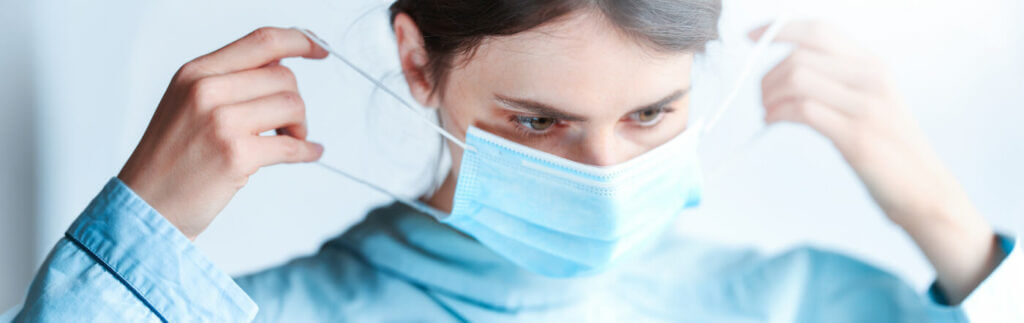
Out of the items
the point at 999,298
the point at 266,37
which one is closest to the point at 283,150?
the point at 266,37

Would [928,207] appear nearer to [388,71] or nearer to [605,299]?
[605,299]

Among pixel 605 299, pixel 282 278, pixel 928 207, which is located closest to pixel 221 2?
pixel 282 278

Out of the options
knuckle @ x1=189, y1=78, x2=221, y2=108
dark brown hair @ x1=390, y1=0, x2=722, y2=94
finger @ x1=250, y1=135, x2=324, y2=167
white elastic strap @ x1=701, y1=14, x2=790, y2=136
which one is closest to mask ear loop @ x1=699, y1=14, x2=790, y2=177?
white elastic strap @ x1=701, y1=14, x2=790, y2=136

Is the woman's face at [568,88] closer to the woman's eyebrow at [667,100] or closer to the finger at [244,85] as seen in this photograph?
the woman's eyebrow at [667,100]

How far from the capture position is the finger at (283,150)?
896 millimetres

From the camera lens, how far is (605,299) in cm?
122

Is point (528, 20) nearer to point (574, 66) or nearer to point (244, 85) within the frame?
point (574, 66)

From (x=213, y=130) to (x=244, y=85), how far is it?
6cm

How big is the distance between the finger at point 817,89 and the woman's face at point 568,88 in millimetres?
247

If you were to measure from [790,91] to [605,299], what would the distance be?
0.40 metres

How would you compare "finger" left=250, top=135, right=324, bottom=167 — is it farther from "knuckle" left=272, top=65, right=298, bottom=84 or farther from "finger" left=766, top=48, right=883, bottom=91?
"finger" left=766, top=48, right=883, bottom=91

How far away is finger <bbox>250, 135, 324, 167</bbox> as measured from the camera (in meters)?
0.90

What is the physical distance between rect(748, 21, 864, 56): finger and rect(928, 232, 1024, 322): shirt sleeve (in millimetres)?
378

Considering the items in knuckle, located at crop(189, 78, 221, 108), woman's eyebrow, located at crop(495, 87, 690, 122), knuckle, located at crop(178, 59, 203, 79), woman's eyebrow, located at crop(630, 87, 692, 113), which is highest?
knuckle, located at crop(178, 59, 203, 79)
